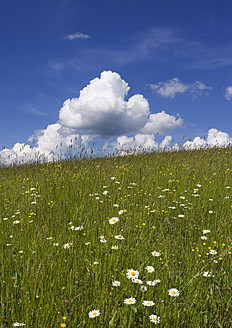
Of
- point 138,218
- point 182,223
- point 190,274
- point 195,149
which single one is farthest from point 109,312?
point 195,149

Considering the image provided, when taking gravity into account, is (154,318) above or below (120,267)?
below

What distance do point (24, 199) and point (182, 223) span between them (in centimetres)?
297

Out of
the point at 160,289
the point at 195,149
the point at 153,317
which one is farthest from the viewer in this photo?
the point at 195,149

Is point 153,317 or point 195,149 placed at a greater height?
point 195,149

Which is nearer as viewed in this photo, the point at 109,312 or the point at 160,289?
the point at 109,312

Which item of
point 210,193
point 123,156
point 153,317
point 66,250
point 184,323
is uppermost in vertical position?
point 123,156

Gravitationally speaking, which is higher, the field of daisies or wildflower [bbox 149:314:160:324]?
the field of daisies

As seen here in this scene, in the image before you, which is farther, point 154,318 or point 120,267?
point 120,267

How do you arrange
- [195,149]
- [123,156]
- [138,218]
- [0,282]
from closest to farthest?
[0,282] → [138,218] → [123,156] → [195,149]

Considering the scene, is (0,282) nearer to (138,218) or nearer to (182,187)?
(138,218)

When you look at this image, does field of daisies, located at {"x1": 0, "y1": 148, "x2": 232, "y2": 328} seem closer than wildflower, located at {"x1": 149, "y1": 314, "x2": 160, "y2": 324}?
No

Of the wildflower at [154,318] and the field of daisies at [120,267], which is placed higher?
the field of daisies at [120,267]

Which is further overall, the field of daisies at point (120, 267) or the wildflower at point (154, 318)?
the field of daisies at point (120, 267)

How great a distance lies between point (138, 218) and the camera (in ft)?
10.7
